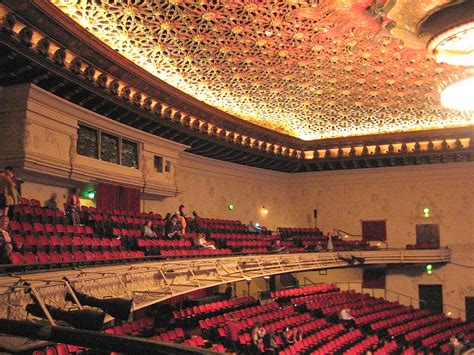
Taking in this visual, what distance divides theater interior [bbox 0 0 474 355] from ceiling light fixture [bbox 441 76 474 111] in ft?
0.18

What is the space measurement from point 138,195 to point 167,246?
8.93 ft

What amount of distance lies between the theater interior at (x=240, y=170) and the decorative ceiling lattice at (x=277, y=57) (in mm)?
54

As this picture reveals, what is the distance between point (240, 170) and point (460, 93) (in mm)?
7595

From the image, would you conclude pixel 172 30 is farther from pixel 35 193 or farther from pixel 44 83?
pixel 35 193

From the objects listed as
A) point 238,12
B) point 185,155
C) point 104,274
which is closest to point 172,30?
point 238,12

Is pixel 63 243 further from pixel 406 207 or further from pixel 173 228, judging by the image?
pixel 406 207

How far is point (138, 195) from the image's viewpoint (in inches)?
449

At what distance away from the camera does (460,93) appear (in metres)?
10.6

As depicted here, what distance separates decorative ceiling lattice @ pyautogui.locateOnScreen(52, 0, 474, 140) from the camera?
8.06m

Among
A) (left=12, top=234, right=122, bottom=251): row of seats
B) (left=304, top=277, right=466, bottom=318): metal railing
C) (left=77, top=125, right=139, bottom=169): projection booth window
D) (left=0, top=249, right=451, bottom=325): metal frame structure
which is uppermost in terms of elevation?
(left=77, top=125, right=139, bottom=169): projection booth window

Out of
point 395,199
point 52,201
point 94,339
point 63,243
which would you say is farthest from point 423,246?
point 94,339

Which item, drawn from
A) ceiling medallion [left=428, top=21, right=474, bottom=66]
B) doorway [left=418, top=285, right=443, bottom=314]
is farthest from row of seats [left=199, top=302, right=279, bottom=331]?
doorway [left=418, top=285, right=443, bottom=314]

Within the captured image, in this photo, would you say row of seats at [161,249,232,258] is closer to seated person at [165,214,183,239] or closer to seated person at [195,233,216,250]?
seated person at [195,233,216,250]

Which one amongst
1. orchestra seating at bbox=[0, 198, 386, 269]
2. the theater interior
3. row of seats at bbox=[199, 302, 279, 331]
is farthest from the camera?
row of seats at bbox=[199, 302, 279, 331]
